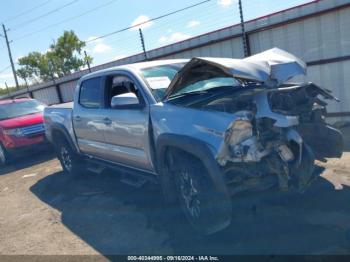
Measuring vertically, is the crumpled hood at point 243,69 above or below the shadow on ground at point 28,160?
above

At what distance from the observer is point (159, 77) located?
4.65m

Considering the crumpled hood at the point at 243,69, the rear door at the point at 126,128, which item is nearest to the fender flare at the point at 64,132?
the rear door at the point at 126,128

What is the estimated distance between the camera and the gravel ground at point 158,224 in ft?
11.5

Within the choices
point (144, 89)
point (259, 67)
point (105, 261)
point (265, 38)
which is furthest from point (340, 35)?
point (105, 261)

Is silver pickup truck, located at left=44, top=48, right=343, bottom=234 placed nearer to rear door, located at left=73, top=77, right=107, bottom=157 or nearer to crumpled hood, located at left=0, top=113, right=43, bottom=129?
rear door, located at left=73, top=77, right=107, bottom=157

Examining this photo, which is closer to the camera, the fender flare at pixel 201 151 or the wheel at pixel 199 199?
the fender flare at pixel 201 151

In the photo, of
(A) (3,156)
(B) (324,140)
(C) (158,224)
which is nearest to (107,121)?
(C) (158,224)

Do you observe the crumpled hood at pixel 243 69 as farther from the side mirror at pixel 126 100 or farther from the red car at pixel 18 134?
the red car at pixel 18 134

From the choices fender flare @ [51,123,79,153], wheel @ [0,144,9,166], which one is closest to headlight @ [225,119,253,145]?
fender flare @ [51,123,79,153]

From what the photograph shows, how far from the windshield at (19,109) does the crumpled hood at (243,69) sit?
729 centimetres

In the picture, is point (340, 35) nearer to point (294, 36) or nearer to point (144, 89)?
point (294, 36)

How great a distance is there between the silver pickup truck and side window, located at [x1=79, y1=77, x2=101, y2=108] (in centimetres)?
15

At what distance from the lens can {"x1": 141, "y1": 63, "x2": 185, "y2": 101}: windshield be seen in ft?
14.3

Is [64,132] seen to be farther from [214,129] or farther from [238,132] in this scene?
[238,132]
